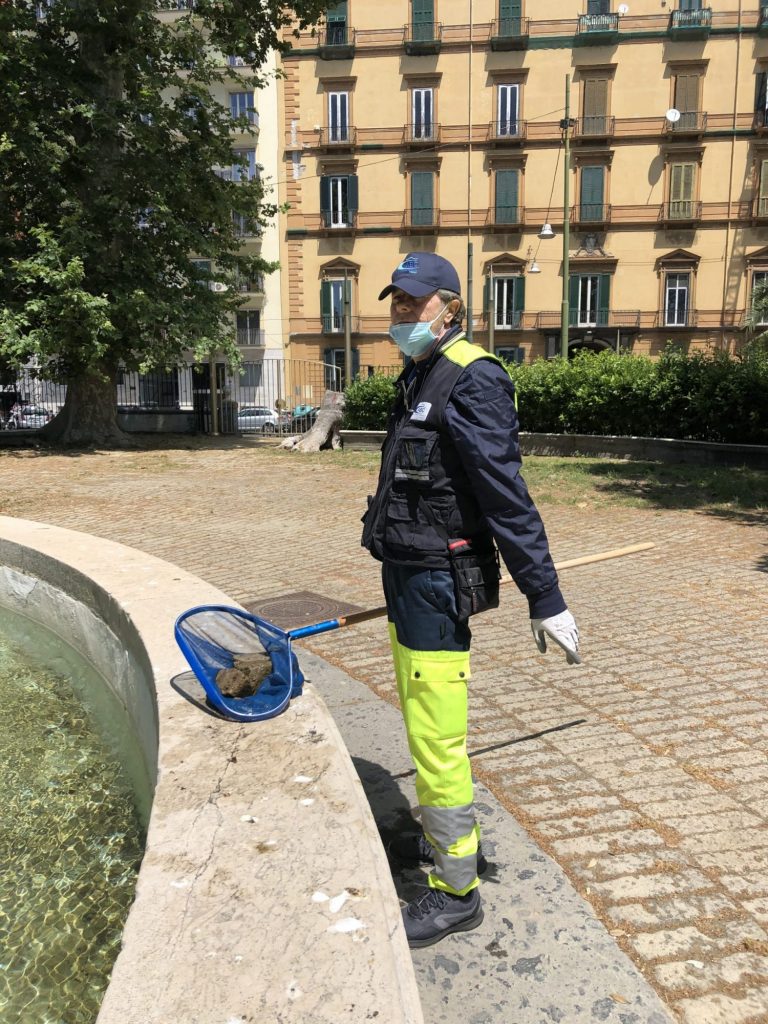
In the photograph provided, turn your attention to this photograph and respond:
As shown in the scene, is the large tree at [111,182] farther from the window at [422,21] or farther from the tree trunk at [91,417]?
the window at [422,21]

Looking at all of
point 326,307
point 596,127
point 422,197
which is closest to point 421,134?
point 422,197

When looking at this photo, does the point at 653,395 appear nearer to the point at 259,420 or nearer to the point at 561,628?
the point at 259,420

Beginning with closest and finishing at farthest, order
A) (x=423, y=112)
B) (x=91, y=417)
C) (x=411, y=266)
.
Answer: (x=411, y=266) < (x=91, y=417) < (x=423, y=112)

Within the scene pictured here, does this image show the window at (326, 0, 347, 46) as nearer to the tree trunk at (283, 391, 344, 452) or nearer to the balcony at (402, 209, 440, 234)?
the balcony at (402, 209, 440, 234)

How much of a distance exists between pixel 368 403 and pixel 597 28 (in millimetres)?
28718

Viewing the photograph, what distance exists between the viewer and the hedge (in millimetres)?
14398

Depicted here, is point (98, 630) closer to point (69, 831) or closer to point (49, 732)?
point (49, 732)

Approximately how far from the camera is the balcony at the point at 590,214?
39.6 metres

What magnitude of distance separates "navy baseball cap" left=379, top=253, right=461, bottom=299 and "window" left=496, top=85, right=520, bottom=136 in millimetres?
41088

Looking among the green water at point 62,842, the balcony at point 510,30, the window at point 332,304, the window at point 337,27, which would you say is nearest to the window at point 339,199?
the window at point 332,304

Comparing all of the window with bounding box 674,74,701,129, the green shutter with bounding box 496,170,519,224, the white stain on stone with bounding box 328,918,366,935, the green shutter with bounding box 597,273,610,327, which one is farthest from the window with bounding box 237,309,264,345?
the white stain on stone with bounding box 328,918,366,935

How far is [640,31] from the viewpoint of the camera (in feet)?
125

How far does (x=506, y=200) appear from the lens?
131ft

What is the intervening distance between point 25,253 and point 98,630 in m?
14.9
